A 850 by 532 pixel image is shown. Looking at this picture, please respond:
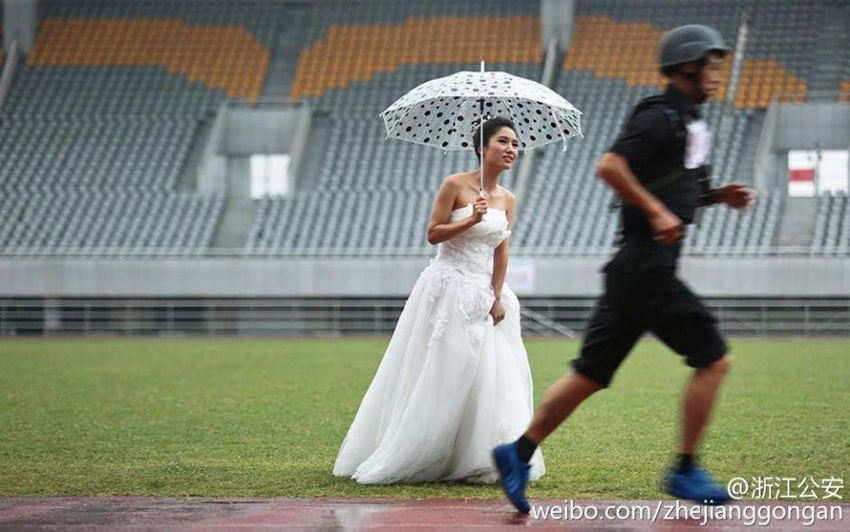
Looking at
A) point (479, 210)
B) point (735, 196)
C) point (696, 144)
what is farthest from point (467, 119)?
point (696, 144)

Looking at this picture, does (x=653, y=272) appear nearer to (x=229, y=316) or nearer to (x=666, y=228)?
(x=666, y=228)

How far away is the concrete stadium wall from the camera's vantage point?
28359 millimetres

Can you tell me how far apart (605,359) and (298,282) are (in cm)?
2452

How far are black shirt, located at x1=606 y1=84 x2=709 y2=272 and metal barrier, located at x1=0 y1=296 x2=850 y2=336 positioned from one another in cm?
2321

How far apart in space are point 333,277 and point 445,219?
73.7 ft

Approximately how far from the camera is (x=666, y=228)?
5445mm

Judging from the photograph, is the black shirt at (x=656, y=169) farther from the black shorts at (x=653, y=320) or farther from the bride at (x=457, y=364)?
the bride at (x=457, y=364)

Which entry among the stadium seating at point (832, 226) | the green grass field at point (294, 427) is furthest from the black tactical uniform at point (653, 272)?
the stadium seating at point (832, 226)

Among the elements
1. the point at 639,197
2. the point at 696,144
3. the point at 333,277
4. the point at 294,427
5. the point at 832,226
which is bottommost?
the point at 333,277

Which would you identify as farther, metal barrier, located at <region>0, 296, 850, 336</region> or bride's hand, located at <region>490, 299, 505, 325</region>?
metal barrier, located at <region>0, 296, 850, 336</region>

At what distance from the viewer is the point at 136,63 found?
120 ft

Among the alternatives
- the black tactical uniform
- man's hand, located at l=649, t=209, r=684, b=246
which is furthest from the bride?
man's hand, located at l=649, t=209, r=684, b=246

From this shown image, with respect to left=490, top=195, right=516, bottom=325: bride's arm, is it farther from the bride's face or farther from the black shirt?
the black shirt

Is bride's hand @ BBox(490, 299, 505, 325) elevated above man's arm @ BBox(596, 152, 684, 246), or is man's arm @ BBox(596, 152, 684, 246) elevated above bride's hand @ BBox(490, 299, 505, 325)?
man's arm @ BBox(596, 152, 684, 246)
